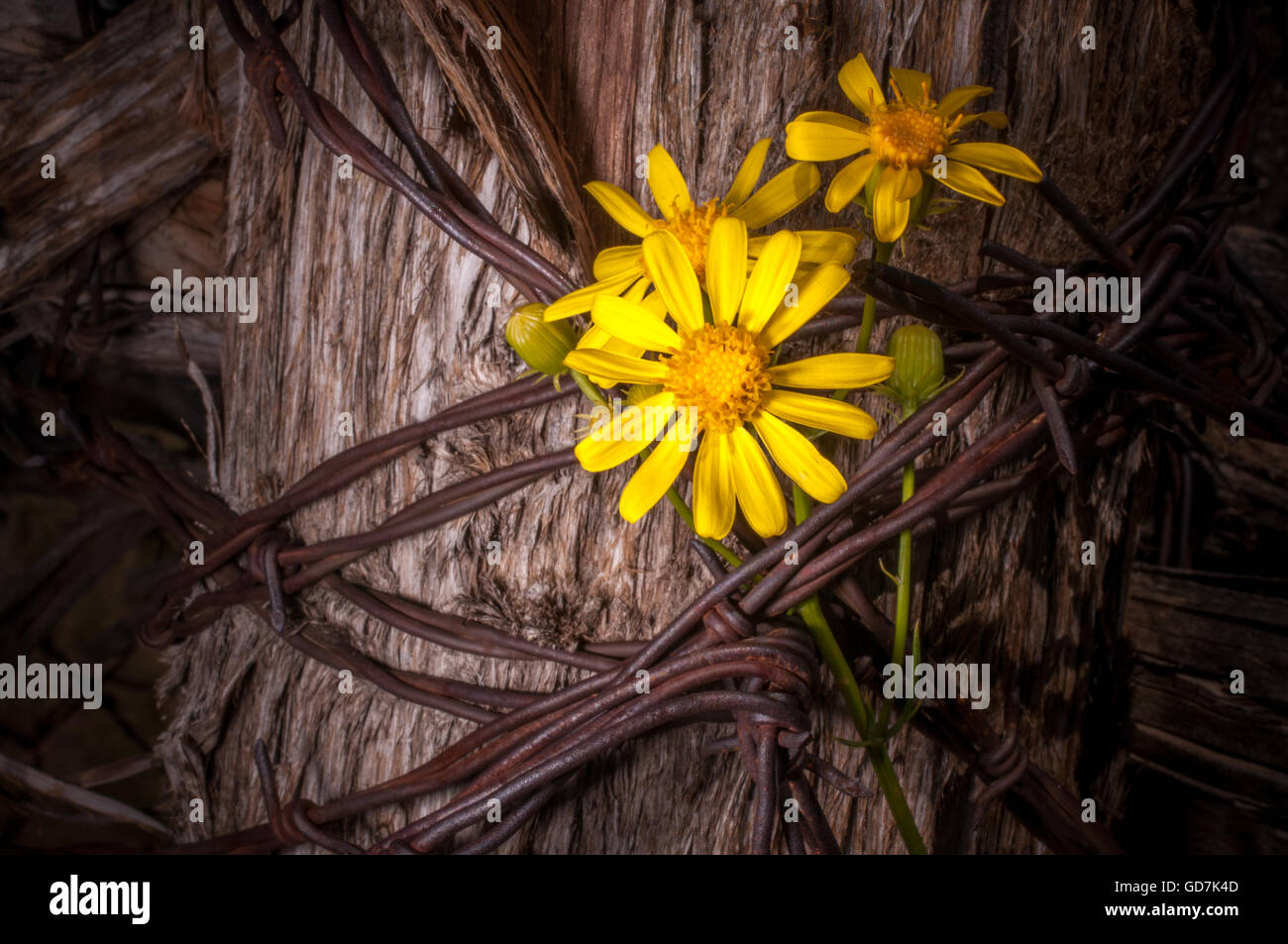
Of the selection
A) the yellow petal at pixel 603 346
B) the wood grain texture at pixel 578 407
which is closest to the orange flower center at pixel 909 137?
the wood grain texture at pixel 578 407

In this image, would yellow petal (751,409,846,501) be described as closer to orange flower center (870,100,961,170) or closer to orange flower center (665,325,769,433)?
orange flower center (665,325,769,433)

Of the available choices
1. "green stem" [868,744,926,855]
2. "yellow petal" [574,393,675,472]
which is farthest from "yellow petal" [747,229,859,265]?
"green stem" [868,744,926,855]

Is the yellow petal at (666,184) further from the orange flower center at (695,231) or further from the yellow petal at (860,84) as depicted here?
the yellow petal at (860,84)

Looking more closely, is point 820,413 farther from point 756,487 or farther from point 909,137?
point 909,137

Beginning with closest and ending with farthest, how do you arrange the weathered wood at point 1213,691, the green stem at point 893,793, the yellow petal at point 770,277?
the yellow petal at point 770,277 < the green stem at point 893,793 < the weathered wood at point 1213,691

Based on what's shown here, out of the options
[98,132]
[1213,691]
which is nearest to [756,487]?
[1213,691]
